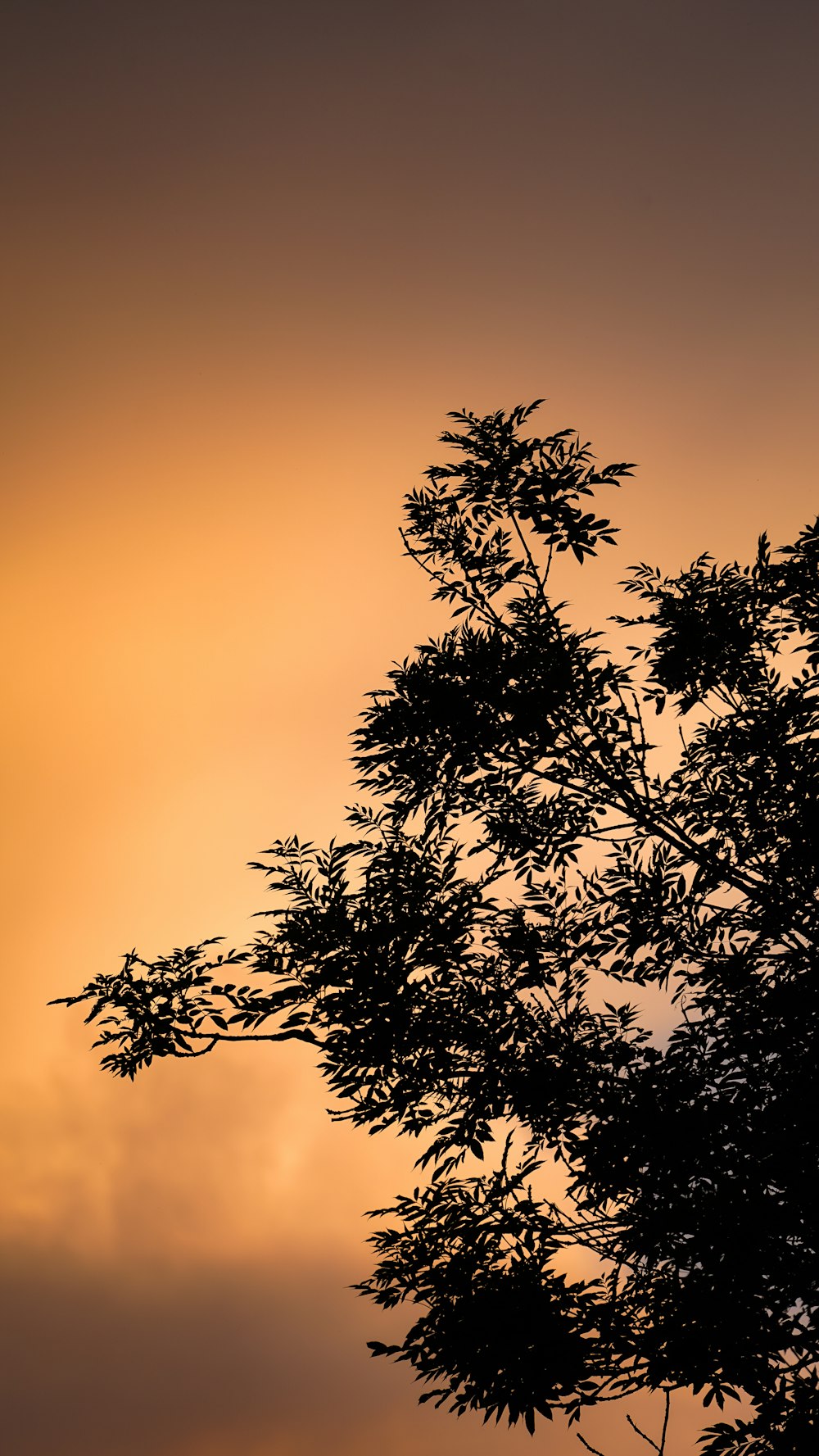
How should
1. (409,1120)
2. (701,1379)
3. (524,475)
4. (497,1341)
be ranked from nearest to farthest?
(701,1379)
(497,1341)
(409,1120)
(524,475)

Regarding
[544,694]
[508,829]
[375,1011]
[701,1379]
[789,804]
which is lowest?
[701,1379]

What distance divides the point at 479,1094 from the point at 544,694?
128 inches

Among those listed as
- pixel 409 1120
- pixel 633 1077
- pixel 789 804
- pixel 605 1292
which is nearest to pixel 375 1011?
pixel 409 1120

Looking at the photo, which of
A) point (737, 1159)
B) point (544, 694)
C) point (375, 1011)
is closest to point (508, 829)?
point (544, 694)

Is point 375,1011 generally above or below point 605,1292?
above

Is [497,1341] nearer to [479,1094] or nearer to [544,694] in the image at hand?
[479,1094]

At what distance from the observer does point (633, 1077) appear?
21.7 feet

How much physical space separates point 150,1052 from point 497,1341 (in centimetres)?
321

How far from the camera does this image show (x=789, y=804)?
7.68 metres

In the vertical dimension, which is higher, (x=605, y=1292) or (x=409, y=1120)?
(x=409, y=1120)

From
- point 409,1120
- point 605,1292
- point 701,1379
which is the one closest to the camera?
point 701,1379

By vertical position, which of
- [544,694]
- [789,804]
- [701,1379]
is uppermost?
[544,694]

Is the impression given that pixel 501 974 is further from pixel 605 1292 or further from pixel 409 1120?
pixel 605 1292

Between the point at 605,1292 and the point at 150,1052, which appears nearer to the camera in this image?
the point at 605,1292
